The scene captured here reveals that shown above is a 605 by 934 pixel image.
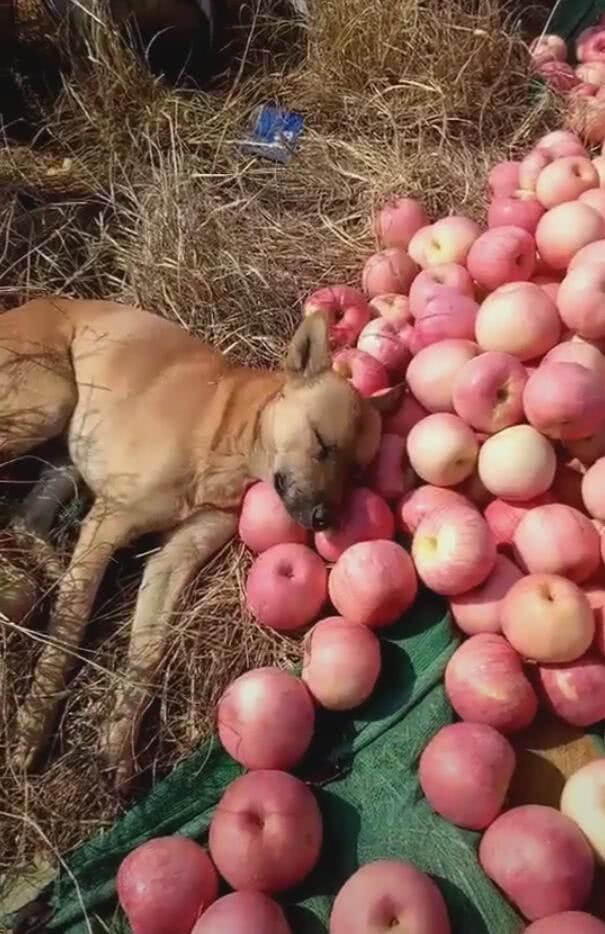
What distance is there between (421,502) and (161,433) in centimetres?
81

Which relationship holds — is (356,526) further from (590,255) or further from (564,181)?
(564,181)

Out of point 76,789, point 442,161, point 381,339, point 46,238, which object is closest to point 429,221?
point 442,161

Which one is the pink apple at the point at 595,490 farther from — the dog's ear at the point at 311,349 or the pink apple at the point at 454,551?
the dog's ear at the point at 311,349

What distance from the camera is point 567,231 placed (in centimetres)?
303

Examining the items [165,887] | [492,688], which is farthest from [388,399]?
[165,887]

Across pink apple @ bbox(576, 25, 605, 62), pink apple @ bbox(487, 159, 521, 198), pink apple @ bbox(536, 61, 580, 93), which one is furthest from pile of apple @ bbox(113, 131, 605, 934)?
pink apple @ bbox(576, 25, 605, 62)

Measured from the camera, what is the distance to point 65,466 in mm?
2924

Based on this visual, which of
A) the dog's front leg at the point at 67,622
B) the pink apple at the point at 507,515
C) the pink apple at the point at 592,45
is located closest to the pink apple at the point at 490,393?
the pink apple at the point at 507,515

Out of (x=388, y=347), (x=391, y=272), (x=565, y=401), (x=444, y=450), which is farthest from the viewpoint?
(x=391, y=272)

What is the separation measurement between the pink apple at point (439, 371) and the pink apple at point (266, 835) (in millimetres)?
1186

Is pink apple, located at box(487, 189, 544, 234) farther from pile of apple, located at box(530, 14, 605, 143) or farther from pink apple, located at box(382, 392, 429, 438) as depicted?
pile of apple, located at box(530, 14, 605, 143)

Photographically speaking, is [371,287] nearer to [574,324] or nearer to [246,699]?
[574,324]

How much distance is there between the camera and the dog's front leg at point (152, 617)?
2430 millimetres

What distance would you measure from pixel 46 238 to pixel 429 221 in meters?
1.46
